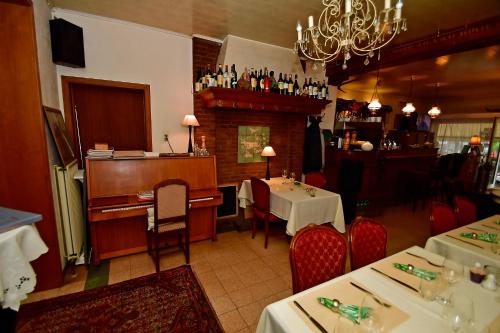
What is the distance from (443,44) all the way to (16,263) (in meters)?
4.66

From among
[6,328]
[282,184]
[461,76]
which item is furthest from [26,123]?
[461,76]

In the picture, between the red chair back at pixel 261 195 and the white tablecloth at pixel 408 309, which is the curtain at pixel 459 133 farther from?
the white tablecloth at pixel 408 309

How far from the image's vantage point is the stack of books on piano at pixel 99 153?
2.74 metres

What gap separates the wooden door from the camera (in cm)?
310

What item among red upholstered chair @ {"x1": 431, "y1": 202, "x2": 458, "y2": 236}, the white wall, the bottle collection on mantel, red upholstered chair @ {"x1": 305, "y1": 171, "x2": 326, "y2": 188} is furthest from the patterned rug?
the bottle collection on mantel

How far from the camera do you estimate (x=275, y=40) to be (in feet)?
12.1

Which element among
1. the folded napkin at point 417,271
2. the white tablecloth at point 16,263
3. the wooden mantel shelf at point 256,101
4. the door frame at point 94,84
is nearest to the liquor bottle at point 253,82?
the wooden mantel shelf at point 256,101

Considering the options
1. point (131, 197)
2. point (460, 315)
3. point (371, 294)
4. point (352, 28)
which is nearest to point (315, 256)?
point (371, 294)

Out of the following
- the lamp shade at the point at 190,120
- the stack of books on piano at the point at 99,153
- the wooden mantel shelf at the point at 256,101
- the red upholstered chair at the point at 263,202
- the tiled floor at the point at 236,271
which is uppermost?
the wooden mantel shelf at the point at 256,101

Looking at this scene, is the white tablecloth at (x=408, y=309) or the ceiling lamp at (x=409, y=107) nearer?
the white tablecloth at (x=408, y=309)

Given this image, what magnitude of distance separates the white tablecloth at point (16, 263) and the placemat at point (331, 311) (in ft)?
5.41

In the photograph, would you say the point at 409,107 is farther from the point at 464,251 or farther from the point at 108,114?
the point at 108,114

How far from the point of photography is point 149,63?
3.38 metres

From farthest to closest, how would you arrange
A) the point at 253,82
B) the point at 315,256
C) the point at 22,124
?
the point at 253,82 → the point at 22,124 → the point at 315,256
